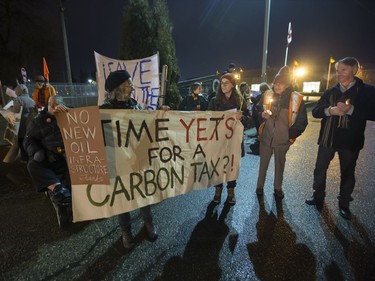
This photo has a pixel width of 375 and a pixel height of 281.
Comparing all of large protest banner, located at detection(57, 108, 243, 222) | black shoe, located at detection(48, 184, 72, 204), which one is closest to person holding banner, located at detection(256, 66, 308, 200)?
large protest banner, located at detection(57, 108, 243, 222)

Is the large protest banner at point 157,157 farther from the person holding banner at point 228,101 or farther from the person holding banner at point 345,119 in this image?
the person holding banner at point 345,119

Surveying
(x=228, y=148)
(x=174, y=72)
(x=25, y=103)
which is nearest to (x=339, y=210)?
(x=228, y=148)

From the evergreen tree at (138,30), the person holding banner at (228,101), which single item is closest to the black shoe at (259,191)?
the person holding banner at (228,101)

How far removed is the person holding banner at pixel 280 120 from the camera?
11.1ft

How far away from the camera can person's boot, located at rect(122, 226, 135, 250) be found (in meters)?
2.60

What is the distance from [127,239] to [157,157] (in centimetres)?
93

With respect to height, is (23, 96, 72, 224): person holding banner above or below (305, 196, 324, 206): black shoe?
above

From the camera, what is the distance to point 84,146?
2254 millimetres

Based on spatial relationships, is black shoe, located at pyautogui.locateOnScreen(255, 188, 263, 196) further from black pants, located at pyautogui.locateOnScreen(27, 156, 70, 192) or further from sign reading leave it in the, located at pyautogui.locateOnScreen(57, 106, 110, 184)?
black pants, located at pyautogui.locateOnScreen(27, 156, 70, 192)

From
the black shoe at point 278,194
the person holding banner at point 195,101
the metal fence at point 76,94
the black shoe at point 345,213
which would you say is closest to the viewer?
the black shoe at point 345,213

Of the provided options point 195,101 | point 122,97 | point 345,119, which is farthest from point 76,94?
point 345,119

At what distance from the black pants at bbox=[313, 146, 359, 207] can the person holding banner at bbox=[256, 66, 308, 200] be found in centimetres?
46

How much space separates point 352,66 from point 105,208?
10.8 feet

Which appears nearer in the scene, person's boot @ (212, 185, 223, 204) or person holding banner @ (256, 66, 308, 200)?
person holding banner @ (256, 66, 308, 200)
